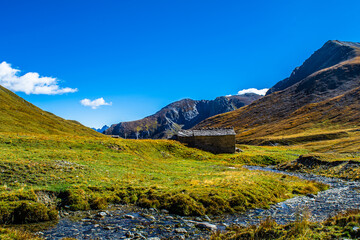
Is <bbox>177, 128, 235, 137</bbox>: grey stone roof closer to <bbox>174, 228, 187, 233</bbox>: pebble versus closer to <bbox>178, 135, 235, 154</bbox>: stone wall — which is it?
<bbox>178, 135, 235, 154</bbox>: stone wall

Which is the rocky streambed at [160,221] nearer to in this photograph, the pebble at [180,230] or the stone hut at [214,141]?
the pebble at [180,230]

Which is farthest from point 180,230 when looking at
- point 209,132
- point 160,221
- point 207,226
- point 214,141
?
point 209,132

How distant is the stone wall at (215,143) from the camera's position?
63094 mm

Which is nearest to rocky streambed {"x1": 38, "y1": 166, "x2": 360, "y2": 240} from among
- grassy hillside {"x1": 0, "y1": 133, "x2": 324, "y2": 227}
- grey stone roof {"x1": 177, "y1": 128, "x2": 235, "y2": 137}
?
grassy hillside {"x1": 0, "y1": 133, "x2": 324, "y2": 227}

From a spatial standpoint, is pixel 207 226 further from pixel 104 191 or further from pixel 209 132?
pixel 209 132

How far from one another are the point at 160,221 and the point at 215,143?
50766 millimetres

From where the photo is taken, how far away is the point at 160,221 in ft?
45.5

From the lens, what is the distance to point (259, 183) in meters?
23.1

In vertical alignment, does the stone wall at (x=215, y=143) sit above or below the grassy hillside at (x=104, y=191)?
above

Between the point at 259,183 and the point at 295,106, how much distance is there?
200 meters

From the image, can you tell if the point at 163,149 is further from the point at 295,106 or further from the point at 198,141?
the point at 295,106

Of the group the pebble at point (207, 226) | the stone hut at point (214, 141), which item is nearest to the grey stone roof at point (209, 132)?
the stone hut at point (214, 141)

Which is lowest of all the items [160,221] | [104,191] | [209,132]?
[160,221]

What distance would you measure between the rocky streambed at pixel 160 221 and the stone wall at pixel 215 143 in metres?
44.2
